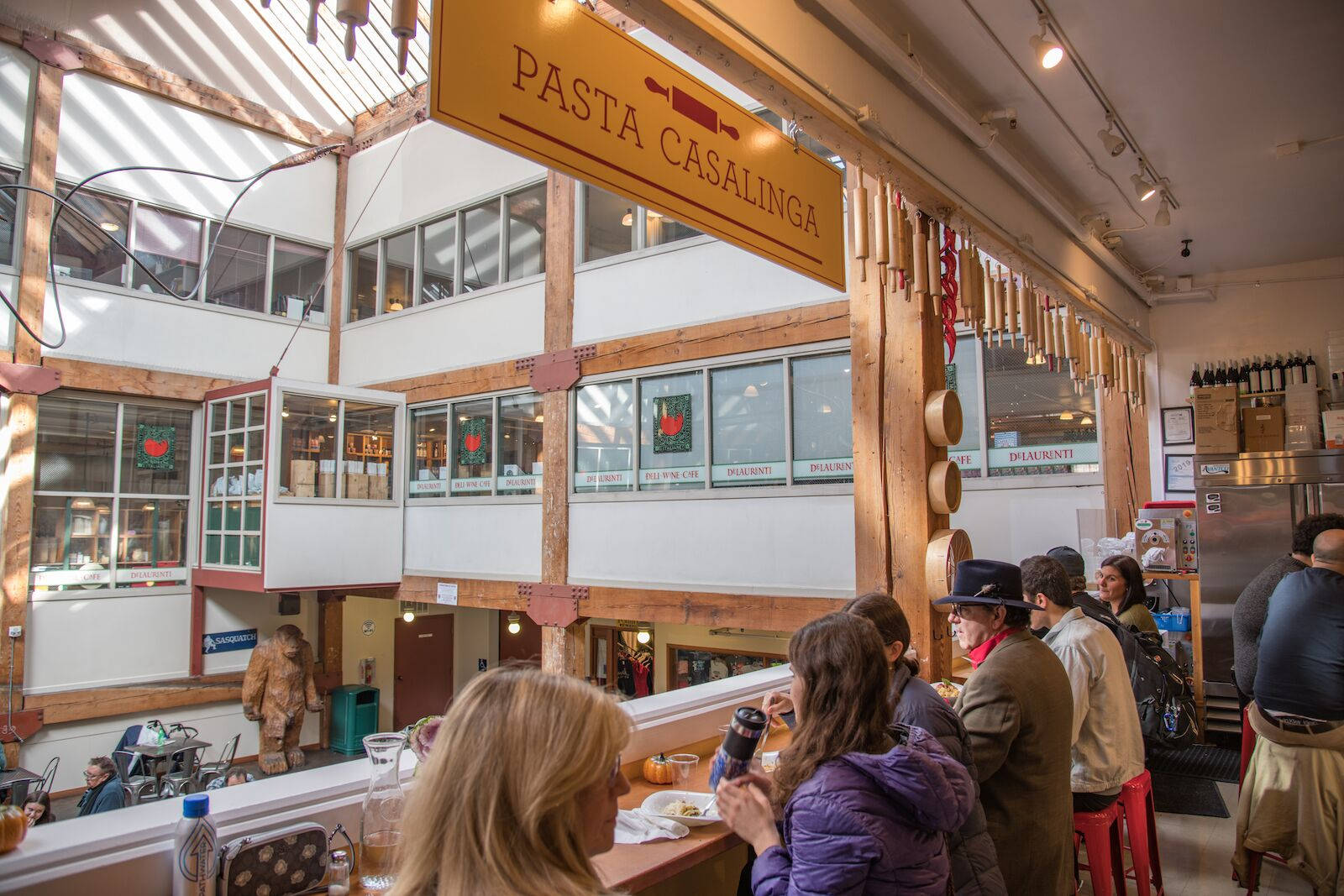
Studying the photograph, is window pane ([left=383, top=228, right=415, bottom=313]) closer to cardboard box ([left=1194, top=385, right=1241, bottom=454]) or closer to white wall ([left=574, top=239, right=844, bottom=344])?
white wall ([left=574, top=239, right=844, bottom=344])

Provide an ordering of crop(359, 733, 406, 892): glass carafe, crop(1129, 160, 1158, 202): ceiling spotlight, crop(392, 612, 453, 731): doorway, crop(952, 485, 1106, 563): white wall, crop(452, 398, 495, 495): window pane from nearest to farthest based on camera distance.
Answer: crop(359, 733, 406, 892): glass carafe < crop(1129, 160, 1158, 202): ceiling spotlight < crop(952, 485, 1106, 563): white wall < crop(452, 398, 495, 495): window pane < crop(392, 612, 453, 731): doorway

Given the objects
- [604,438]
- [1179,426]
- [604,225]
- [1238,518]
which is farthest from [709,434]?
[1238,518]

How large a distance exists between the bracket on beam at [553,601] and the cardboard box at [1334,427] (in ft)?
20.1

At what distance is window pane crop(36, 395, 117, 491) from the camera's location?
354 inches

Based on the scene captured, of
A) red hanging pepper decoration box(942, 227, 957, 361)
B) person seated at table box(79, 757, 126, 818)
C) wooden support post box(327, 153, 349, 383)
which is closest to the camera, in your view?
red hanging pepper decoration box(942, 227, 957, 361)

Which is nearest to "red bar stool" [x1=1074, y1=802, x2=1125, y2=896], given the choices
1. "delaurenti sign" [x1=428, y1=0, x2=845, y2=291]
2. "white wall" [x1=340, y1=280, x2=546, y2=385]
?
"delaurenti sign" [x1=428, y1=0, x2=845, y2=291]

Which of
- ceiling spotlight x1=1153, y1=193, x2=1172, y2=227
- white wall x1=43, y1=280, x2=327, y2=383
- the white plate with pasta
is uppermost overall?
white wall x1=43, y1=280, x2=327, y2=383

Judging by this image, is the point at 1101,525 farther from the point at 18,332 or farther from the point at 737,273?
the point at 18,332

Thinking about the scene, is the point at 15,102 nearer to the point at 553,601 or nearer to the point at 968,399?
the point at 553,601

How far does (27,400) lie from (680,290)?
6.97 meters

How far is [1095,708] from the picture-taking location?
3006 mm

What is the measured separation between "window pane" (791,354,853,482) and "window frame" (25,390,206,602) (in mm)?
7550

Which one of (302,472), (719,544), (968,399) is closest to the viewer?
(968,399)

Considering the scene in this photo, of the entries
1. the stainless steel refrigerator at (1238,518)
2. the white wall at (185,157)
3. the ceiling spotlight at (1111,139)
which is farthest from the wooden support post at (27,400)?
the stainless steel refrigerator at (1238,518)
